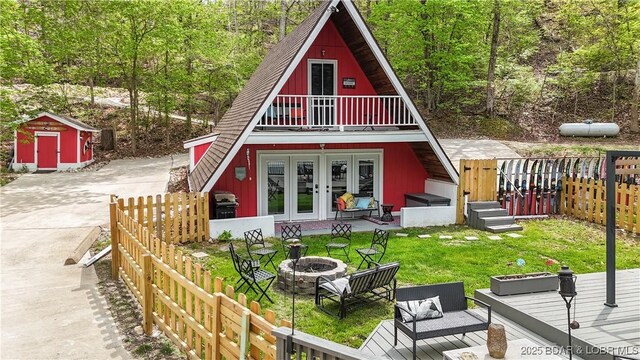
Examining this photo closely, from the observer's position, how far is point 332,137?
41.0 feet

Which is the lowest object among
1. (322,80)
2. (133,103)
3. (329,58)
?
(322,80)

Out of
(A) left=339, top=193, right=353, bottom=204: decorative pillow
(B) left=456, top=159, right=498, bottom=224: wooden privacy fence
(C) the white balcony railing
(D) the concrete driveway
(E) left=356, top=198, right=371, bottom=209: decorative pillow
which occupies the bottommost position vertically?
(D) the concrete driveway

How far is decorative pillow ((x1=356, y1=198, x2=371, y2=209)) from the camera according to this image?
14219mm

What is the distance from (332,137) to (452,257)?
485 centimetres

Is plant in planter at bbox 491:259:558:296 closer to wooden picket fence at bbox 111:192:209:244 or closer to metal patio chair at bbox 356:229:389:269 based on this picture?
metal patio chair at bbox 356:229:389:269

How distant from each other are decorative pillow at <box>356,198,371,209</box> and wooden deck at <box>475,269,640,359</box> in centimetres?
741

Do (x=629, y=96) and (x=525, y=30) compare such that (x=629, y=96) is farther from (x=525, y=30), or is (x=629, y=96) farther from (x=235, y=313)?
(x=235, y=313)

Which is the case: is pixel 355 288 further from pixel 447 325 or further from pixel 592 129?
pixel 592 129

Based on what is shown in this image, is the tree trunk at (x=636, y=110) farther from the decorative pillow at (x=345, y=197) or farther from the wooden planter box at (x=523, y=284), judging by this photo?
the wooden planter box at (x=523, y=284)

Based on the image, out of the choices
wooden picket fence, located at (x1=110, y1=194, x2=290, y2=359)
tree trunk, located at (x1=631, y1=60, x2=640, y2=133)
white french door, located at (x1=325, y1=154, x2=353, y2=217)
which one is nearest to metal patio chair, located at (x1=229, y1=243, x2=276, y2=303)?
wooden picket fence, located at (x1=110, y1=194, x2=290, y2=359)

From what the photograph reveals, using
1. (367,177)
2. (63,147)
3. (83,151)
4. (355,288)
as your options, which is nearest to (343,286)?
(355,288)

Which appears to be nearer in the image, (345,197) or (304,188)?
(345,197)

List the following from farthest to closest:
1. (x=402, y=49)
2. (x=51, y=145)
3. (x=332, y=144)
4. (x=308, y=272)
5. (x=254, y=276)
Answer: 1. (x=402, y=49)
2. (x=51, y=145)
3. (x=332, y=144)
4. (x=308, y=272)
5. (x=254, y=276)

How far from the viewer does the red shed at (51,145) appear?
23.6m
